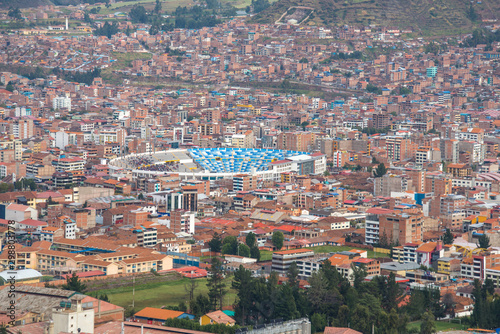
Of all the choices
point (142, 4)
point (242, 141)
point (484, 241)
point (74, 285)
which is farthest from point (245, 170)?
point (142, 4)

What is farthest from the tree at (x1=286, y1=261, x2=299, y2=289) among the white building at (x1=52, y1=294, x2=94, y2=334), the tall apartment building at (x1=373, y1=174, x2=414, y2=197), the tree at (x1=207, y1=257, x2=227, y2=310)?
the tall apartment building at (x1=373, y1=174, x2=414, y2=197)

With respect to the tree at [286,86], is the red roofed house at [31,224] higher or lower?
lower

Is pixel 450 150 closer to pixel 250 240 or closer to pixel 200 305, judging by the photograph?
pixel 250 240

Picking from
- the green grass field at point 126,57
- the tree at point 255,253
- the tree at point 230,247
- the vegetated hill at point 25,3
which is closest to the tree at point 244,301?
the tree at point 255,253

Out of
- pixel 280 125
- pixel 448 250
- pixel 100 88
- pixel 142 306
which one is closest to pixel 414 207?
pixel 448 250

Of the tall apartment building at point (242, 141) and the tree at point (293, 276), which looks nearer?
the tree at point (293, 276)

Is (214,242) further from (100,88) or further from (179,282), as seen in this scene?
(100,88)

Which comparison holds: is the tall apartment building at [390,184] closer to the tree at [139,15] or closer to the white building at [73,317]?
the white building at [73,317]

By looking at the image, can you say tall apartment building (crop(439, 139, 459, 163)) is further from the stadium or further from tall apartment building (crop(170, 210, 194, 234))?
tall apartment building (crop(170, 210, 194, 234))
